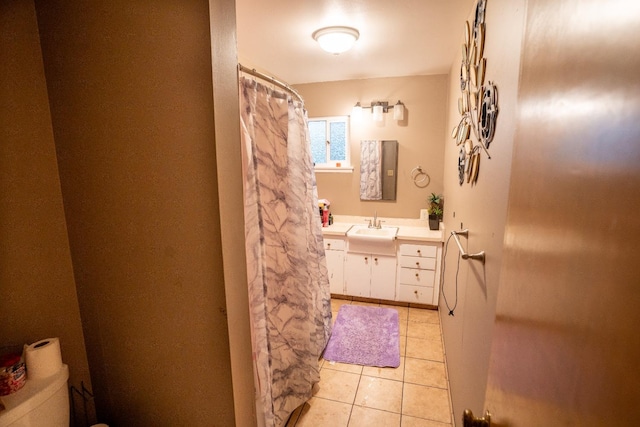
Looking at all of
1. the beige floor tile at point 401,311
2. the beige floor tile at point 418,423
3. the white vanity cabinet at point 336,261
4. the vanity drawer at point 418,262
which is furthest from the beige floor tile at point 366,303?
the beige floor tile at point 418,423

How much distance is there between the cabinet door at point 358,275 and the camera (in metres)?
3.16

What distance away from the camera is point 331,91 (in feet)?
11.4

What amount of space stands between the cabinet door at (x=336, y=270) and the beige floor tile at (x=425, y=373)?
3.78 ft

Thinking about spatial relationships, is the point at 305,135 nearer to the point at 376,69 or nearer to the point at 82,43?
the point at 82,43

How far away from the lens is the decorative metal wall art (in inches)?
45.3

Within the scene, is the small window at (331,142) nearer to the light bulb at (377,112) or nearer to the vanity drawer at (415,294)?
the light bulb at (377,112)

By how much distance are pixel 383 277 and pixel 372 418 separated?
59.1 inches

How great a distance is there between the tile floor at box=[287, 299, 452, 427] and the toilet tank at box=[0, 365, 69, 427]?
3.95 feet

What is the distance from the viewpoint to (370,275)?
10.4ft

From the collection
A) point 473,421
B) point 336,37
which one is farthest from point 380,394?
point 336,37

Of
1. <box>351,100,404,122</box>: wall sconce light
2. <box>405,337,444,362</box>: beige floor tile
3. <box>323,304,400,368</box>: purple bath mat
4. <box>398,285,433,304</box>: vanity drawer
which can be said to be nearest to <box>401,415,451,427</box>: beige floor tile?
<box>323,304,400,368</box>: purple bath mat

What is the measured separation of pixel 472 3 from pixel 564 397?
213 centimetres

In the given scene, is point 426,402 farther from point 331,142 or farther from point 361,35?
point 331,142

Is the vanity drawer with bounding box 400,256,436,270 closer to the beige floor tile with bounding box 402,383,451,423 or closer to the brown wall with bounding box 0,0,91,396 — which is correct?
the beige floor tile with bounding box 402,383,451,423
